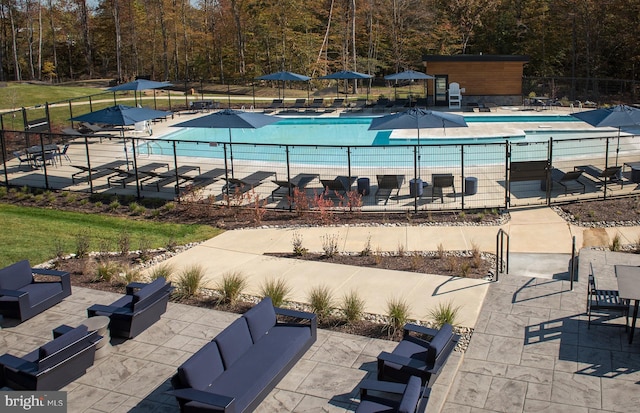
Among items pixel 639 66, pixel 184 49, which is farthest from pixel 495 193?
pixel 184 49

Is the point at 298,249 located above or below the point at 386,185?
below

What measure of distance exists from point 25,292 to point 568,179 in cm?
1449

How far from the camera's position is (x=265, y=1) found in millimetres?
52062

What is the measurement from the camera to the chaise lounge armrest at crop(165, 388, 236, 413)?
6491 millimetres

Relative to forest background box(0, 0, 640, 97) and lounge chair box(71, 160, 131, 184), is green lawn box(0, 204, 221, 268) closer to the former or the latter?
lounge chair box(71, 160, 131, 184)

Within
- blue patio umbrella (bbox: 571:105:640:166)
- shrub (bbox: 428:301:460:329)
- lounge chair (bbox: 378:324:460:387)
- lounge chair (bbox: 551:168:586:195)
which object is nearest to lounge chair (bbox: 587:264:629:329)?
shrub (bbox: 428:301:460:329)

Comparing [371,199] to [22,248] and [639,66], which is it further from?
[639,66]

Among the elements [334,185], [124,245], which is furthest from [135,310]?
[334,185]

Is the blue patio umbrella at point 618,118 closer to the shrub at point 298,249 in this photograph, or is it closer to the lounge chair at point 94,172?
the shrub at point 298,249

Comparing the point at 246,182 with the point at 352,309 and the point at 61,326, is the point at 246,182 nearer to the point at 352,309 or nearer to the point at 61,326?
the point at 352,309

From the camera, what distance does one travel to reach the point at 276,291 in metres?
10.3

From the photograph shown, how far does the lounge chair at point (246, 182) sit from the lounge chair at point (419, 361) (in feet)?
34.0

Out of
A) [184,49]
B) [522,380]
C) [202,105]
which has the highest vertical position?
[184,49]

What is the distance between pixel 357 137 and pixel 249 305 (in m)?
20.6
